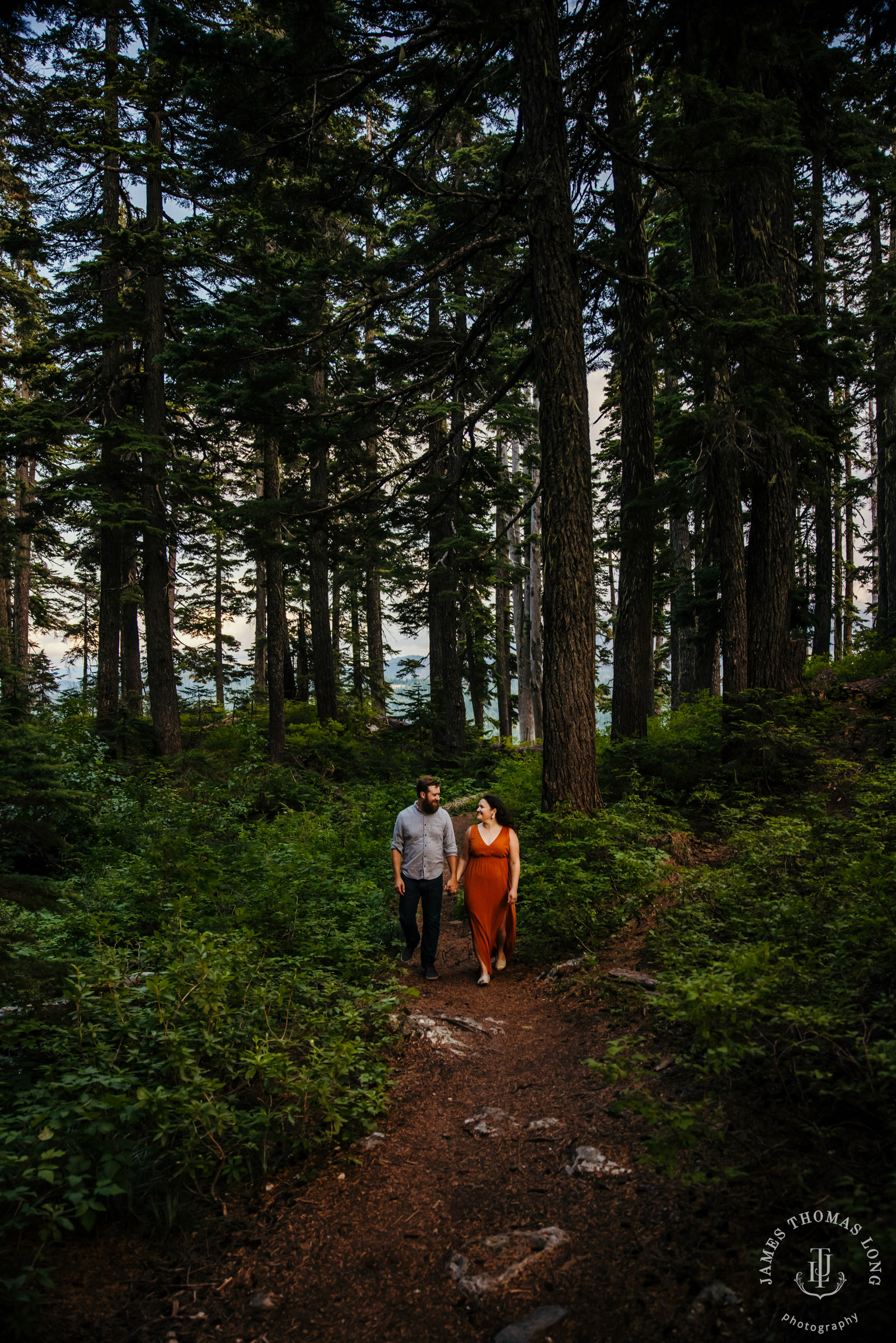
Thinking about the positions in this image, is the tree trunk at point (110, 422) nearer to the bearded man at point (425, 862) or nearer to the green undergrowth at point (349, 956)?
the green undergrowth at point (349, 956)

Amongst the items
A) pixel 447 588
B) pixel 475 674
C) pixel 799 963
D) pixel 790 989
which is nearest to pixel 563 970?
pixel 799 963

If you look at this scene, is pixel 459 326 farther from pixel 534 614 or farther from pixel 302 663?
pixel 302 663

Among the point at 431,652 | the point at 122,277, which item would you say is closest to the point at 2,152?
the point at 122,277

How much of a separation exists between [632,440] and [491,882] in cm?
804

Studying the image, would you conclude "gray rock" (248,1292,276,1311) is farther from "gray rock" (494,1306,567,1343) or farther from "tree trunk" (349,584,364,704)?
"tree trunk" (349,584,364,704)

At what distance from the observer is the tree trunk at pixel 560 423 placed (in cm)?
805

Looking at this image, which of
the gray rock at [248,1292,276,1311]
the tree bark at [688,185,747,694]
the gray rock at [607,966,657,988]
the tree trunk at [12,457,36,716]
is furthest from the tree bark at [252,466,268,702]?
the gray rock at [248,1292,276,1311]

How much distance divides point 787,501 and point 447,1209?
10.8 meters

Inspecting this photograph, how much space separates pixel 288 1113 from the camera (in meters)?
3.54

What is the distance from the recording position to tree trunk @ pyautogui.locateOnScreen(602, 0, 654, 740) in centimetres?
1066

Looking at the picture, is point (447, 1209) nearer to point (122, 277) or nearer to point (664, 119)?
point (664, 119)

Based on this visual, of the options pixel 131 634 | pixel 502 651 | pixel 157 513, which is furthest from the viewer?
pixel 502 651

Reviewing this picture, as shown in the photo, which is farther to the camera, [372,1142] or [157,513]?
[157,513]

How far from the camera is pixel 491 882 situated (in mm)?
6441
